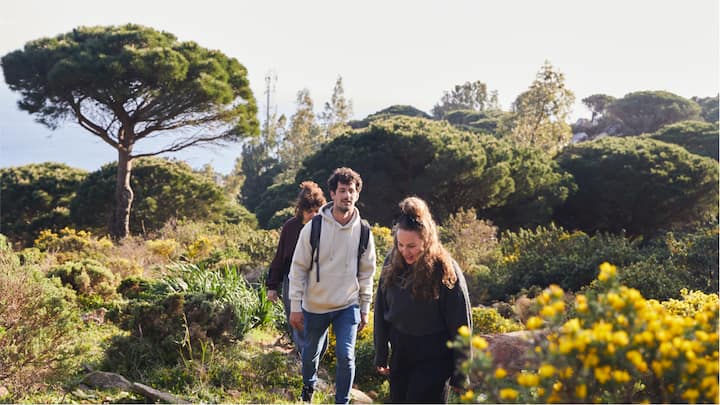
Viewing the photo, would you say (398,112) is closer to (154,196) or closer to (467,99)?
(467,99)

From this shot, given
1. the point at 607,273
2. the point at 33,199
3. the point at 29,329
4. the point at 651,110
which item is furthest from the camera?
the point at 651,110

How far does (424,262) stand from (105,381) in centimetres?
270

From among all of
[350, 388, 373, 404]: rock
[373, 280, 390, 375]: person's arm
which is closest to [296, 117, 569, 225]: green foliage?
[350, 388, 373, 404]: rock

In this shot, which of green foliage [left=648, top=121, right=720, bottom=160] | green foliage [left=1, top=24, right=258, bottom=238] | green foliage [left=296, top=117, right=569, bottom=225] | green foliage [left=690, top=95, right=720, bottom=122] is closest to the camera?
green foliage [left=1, top=24, right=258, bottom=238]

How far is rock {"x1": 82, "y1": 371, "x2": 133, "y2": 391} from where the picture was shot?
4.10 metres

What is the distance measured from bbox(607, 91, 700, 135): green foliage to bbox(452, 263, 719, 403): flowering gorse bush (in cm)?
4162

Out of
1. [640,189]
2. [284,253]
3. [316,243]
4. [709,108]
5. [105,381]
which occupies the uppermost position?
[709,108]

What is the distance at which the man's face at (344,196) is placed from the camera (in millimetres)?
3709

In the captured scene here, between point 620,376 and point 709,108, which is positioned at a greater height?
point 709,108

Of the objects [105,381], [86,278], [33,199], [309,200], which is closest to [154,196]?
[33,199]

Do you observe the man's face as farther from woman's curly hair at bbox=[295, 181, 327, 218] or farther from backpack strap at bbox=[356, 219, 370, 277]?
woman's curly hair at bbox=[295, 181, 327, 218]

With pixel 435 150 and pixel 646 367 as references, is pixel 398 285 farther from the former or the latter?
pixel 435 150

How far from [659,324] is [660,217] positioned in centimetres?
2032

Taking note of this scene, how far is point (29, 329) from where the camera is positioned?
4.12 meters
